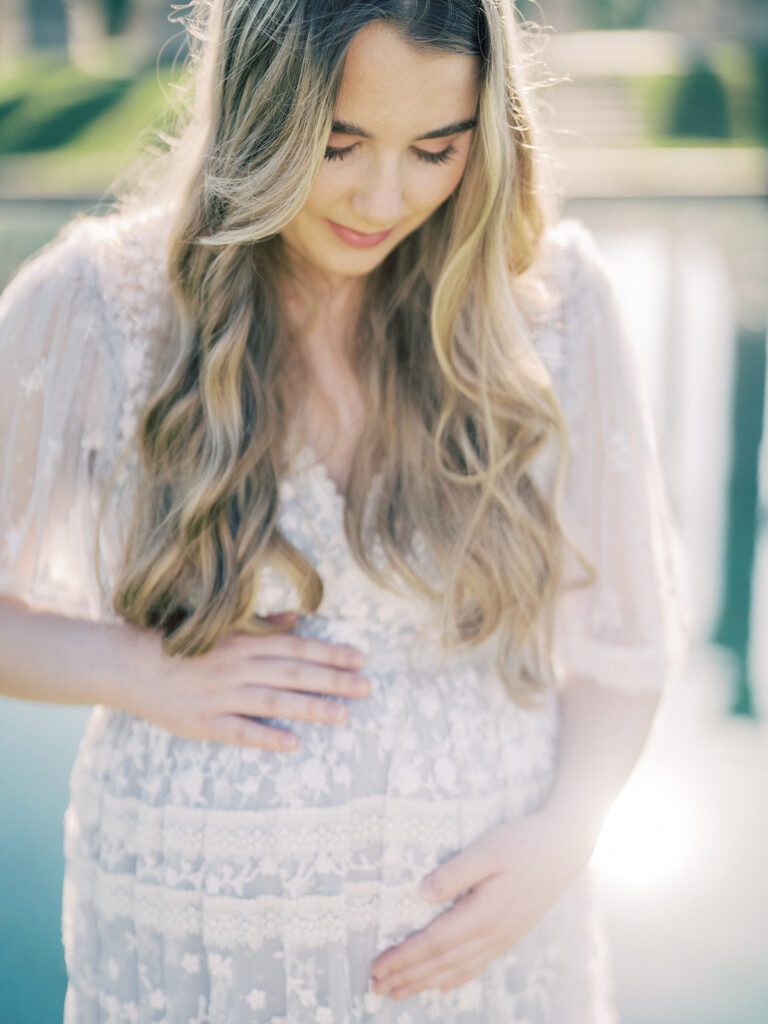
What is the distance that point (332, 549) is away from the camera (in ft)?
4.81

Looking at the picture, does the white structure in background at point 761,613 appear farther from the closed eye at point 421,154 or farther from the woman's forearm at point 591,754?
the closed eye at point 421,154

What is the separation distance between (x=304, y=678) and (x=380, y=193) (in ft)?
1.88

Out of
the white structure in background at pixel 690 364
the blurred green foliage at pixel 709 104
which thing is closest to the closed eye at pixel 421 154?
the white structure in background at pixel 690 364

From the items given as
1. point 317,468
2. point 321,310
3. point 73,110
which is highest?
point 73,110

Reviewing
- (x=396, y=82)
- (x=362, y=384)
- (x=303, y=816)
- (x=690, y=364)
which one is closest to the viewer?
(x=396, y=82)

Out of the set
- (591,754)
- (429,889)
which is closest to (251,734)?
(429,889)

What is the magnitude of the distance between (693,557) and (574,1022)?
3279 millimetres

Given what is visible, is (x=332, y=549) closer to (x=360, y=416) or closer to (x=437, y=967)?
(x=360, y=416)

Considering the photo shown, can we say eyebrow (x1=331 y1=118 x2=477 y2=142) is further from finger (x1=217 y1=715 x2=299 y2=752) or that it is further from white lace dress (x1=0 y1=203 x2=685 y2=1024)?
finger (x1=217 y1=715 x2=299 y2=752)

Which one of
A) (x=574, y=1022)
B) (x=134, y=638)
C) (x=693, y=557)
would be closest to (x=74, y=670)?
(x=134, y=638)

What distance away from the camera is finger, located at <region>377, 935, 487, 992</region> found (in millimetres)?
1377

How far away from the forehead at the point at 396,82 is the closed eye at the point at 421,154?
0.05m

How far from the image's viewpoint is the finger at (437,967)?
4.52ft

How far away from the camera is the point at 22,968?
263 centimetres
